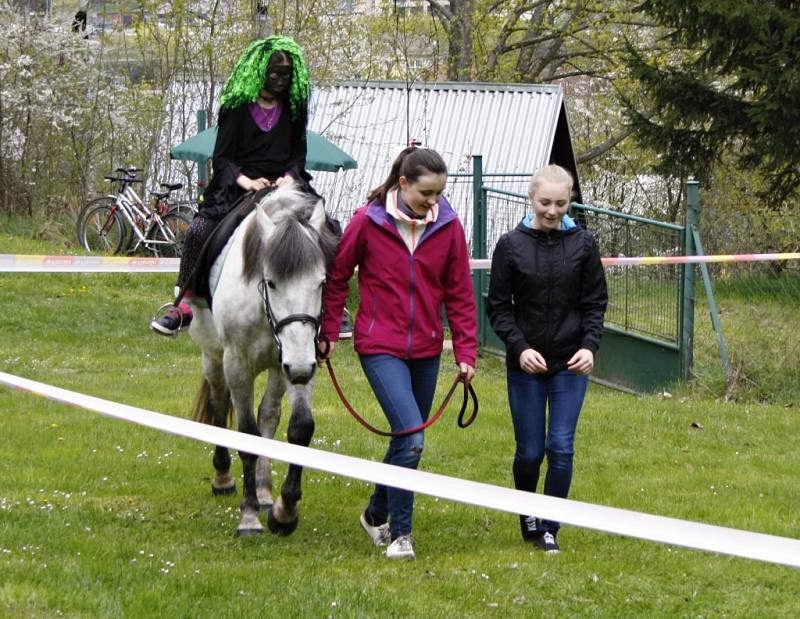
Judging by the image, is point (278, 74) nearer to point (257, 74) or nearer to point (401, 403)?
point (257, 74)

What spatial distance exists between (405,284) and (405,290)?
0.09 feet

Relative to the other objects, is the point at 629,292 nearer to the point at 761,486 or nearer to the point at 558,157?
the point at 761,486

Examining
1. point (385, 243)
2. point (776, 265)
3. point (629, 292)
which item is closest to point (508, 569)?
point (385, 243)

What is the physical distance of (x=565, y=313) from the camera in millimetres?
5680

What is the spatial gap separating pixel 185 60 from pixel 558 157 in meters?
10.2

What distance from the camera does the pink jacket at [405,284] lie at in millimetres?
5566

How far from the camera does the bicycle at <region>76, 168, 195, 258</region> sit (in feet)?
57.9

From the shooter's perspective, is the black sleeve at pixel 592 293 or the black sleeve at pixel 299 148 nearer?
the black sleeve at pixel 592 293

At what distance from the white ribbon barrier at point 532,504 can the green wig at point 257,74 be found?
2968 millimetres

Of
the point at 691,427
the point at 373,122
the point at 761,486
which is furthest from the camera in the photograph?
the point at 373,122

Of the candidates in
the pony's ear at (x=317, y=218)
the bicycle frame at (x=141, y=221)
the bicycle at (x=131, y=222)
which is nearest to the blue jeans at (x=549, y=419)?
the pony's ear at (x=317, y=218)

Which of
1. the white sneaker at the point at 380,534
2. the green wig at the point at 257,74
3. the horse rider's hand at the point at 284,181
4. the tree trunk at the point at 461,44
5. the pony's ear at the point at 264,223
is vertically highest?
the tree trunk at the point at 461,44

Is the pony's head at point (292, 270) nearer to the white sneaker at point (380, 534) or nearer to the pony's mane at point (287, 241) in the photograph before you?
the pony's mane at point (287, 241)

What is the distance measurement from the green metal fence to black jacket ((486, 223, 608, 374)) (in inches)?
241
